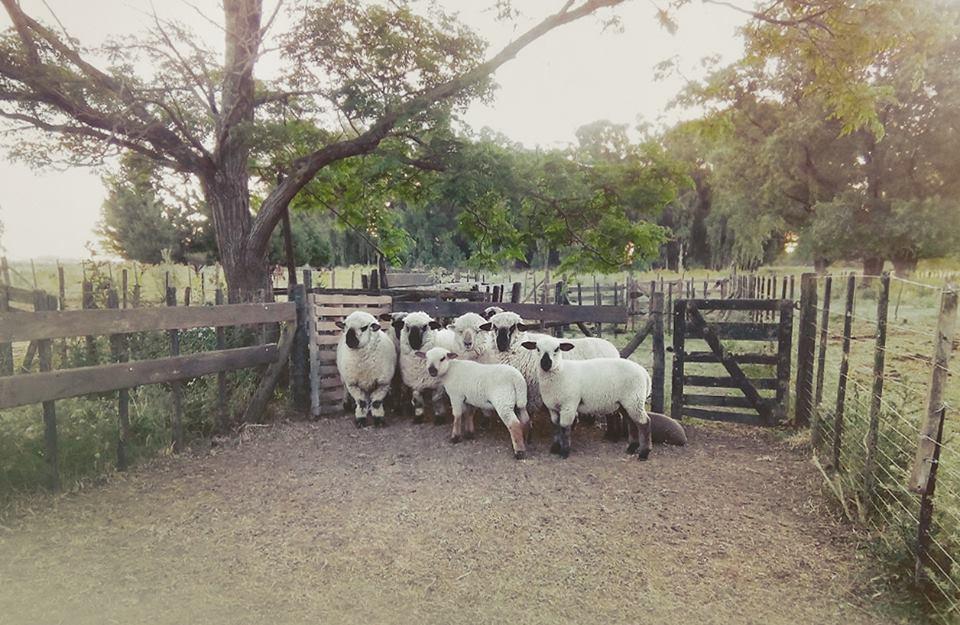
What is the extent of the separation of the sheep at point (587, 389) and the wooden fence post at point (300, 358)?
3.25 meters

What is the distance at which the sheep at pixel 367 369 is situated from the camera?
22.5ft

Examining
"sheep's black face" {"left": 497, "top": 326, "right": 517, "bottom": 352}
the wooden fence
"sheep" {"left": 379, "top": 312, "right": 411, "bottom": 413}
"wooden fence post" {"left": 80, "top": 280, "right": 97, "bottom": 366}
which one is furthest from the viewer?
"sheep" {"left": 379, "top": 312, "right": 411, "bottom": 413}

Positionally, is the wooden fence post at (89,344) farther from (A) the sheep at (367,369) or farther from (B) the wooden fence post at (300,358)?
(A) the sheep at (367,369)

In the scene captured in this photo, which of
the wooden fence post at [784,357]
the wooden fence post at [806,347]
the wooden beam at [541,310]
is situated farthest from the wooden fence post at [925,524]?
the wooden beam at [541,310]

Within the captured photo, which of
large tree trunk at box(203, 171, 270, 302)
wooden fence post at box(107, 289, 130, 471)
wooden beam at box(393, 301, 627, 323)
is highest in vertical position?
large tree trunk at box(203, 171, 270, 302)

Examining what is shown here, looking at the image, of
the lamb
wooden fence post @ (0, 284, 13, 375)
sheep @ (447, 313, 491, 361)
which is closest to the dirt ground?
the lamb

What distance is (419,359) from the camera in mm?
6980

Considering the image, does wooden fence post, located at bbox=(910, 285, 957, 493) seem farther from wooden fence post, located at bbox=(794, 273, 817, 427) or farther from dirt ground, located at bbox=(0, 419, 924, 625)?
wooden fence post, located at bbox=(794, 273, 817, 427)

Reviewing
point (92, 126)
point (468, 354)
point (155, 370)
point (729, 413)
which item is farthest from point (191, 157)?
point (729, 413)

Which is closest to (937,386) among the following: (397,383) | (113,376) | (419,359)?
(419,359)

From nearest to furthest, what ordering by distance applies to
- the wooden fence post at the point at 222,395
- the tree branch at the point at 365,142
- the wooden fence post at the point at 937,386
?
the wooden fence post at the point at 937,386
the wooden fence post at the point at 222,395
the tree branch at the point at 365,142

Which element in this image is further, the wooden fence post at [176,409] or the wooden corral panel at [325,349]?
the wooden corral panel at [325,349]

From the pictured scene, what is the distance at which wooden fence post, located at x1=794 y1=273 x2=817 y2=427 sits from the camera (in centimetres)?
614

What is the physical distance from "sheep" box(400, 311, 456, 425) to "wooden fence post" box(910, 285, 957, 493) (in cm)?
493
